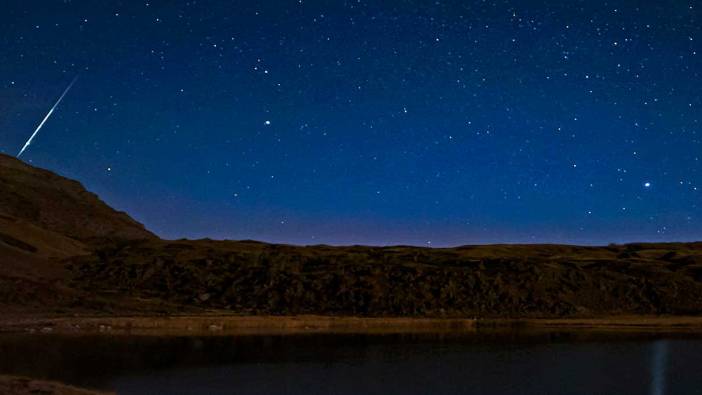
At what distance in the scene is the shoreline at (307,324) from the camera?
43.5 metres

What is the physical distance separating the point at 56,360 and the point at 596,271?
53.3m

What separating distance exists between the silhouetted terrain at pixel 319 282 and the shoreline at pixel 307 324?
12.3 ft

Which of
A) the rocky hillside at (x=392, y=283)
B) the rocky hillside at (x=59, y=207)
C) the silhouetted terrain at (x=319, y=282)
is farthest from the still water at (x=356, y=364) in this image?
the rocky hillside at (x=59, y=207)

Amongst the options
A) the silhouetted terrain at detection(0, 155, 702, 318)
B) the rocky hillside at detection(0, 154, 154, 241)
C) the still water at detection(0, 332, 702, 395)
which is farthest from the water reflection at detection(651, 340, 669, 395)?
the rocky hillside at detection(0, 154, 154, 241)

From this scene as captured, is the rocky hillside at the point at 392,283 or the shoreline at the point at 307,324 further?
the rocky hillside at the point at 392,283

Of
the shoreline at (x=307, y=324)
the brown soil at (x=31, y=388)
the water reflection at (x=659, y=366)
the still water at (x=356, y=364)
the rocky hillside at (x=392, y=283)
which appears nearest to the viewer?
the brown soil at (x=31, y=388)

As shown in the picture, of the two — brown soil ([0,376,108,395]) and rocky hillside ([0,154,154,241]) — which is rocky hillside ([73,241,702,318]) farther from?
brown soil ([0,376,108,395])

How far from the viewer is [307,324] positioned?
50.9m

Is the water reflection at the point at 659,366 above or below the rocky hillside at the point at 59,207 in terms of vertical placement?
below

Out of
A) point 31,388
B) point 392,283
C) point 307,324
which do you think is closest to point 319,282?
point 392,283

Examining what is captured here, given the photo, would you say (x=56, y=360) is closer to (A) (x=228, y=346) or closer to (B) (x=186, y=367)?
(B) (x=186, y=367)

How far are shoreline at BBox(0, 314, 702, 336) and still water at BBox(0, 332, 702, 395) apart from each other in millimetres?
3063

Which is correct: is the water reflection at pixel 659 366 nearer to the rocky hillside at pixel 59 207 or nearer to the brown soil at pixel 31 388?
the brown soil at pixel 31 388

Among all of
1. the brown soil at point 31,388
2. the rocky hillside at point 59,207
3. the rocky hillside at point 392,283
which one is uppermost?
the rocky hillside at point 59,207
